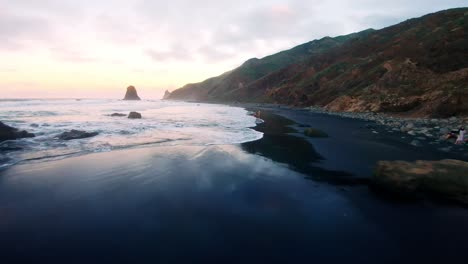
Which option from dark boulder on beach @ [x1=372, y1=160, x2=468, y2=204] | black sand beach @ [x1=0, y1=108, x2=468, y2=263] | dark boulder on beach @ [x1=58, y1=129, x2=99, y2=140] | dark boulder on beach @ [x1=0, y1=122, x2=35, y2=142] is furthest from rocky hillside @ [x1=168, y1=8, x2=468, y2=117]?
dark boulder on beach @ [x1=0, y1=122, x2=35, y2=142]

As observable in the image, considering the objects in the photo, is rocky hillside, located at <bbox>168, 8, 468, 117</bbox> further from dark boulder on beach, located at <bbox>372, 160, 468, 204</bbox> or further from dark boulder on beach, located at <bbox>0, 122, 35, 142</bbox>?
dark boulder on beach, located at <bbox>0, 122, 35, 142</bbox>

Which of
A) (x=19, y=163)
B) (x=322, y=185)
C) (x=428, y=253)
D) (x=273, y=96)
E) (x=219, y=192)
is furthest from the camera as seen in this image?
(x=273, y=96)

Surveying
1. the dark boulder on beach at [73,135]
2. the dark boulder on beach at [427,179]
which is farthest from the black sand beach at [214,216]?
the dark boulder on beach at [73,135]

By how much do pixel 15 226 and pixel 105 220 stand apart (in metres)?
2.12

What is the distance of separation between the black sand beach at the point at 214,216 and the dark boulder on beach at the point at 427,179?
0.54 metres

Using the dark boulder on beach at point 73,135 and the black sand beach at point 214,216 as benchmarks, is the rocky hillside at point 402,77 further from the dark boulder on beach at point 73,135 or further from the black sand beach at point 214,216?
the dark boulder on beach at point 73,135

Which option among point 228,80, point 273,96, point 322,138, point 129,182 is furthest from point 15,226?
point 228,80

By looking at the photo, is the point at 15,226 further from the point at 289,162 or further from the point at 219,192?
the point at 289,162

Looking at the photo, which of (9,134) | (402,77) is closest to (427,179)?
(9,134)

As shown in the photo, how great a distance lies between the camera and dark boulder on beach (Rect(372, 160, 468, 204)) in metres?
8.16

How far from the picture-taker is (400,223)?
22.8 ft

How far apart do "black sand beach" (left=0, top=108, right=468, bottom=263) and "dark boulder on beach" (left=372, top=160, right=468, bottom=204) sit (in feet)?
1.77

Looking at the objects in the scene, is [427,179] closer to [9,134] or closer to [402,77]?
[9,134]

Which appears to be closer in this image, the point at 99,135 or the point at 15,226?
the point at 15,226
